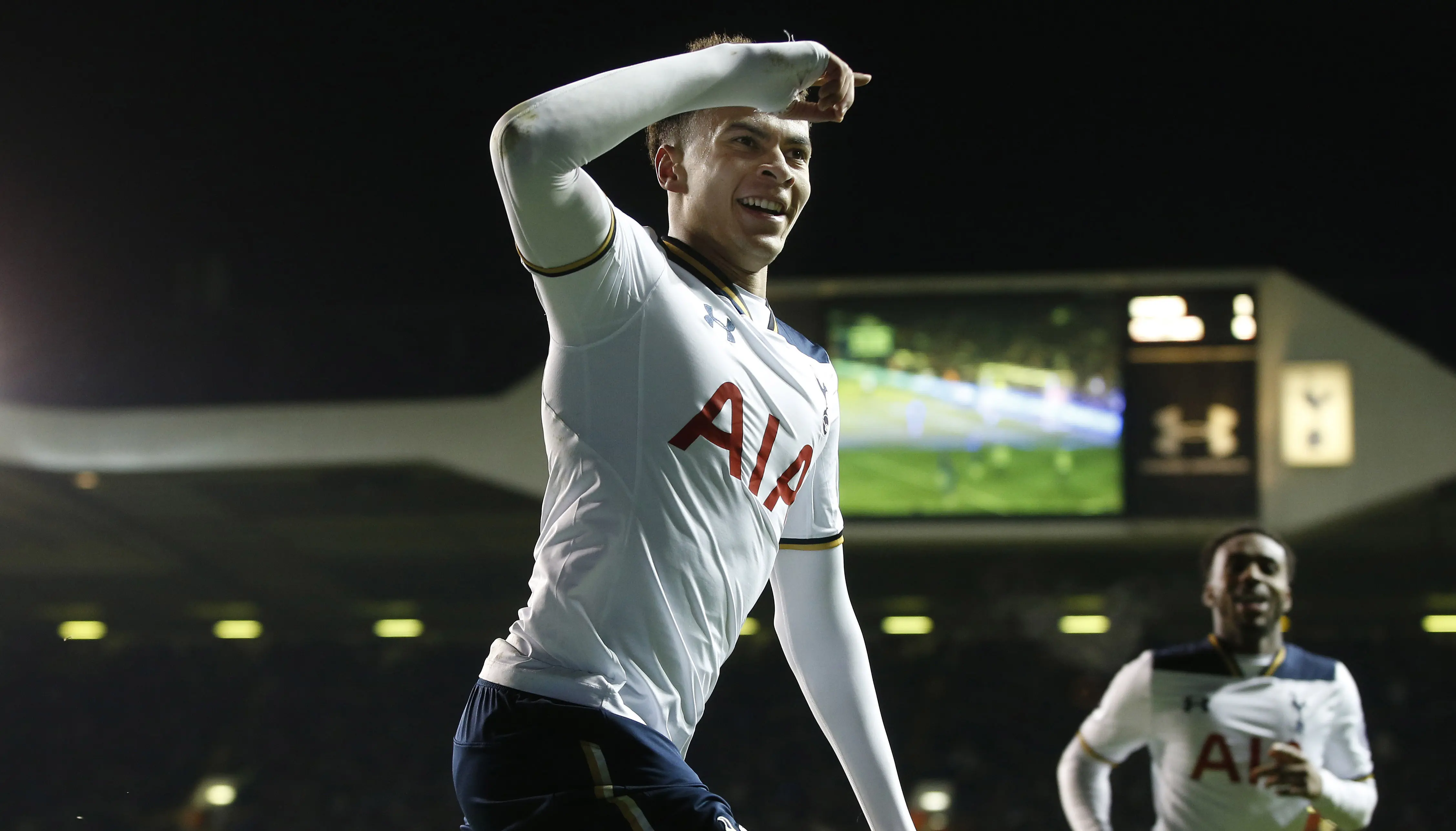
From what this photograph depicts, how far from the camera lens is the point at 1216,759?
13.6 feet

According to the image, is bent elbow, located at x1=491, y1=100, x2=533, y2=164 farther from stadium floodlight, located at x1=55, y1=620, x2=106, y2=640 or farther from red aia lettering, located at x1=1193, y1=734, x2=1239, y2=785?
stadium floodlight, located at x1=55, y1=620, x2=106, y2=640

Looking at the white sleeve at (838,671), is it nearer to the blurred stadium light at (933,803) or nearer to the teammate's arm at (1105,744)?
the teammate's arm at (1105,744)

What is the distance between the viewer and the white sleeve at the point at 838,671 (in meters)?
1.83

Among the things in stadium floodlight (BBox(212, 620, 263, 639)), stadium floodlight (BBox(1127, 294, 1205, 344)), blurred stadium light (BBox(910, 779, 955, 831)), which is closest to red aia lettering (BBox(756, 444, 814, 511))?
stadium floodlight (BBox(1127, 294, 1205, 344))

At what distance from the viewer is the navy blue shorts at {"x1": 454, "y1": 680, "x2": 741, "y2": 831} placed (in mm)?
1447

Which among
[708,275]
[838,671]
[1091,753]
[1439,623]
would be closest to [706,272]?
[708,275]

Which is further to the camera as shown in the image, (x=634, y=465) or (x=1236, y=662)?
(x=1236, y=662)

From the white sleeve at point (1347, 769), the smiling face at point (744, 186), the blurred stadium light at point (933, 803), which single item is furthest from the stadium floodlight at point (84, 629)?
the smiling face at point (744, 186)

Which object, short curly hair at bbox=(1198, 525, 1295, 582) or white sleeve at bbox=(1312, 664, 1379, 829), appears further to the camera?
short curly hair at bbox=(1198, 525, 1295, 582)

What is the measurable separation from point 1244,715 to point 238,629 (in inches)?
458

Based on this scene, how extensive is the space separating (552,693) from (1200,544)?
1032cm

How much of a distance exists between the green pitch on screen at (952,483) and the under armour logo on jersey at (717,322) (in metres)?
8.98

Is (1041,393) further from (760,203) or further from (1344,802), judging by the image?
(760,203)

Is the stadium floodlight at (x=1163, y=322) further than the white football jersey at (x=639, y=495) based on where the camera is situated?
Yes
